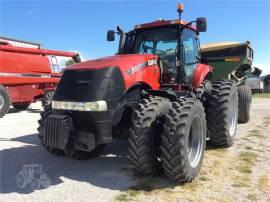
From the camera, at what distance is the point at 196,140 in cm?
514

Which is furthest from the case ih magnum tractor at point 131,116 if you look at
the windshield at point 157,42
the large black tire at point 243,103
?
the large black tire at point 243,103

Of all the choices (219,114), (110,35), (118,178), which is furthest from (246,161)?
(110,35)

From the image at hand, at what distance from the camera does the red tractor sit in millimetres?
11695

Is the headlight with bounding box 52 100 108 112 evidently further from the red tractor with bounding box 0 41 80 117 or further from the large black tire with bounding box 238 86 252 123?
the red tractor with bounding box 0 41 80 117

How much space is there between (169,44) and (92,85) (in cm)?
220

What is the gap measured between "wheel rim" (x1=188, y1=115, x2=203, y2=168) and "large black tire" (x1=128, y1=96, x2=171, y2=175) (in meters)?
0.54

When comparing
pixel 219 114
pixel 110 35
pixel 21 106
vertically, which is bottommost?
pixel 21 106

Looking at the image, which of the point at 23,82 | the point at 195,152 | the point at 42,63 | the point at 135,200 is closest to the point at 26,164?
the point at 135,200

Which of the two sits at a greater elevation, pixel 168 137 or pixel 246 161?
pixel 168 137

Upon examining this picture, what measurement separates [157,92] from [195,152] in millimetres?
1102

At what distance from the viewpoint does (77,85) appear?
15.4ft

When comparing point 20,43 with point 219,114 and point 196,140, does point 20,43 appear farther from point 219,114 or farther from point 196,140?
point 196,140

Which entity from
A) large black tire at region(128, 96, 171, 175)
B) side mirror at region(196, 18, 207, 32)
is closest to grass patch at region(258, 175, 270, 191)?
large black tire at region(128, 96, 171, 175)

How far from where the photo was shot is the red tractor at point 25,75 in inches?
460
